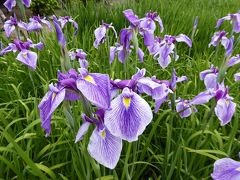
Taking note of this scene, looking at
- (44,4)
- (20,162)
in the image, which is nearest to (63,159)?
(20,162)

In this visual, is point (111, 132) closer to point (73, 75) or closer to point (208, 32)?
point (73, 75)

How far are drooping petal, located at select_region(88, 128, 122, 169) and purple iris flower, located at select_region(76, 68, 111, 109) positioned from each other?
4.9 inches

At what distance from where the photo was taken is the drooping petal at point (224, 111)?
138 centimetres

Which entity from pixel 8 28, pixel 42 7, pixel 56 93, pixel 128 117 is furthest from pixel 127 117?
pixel 42 7

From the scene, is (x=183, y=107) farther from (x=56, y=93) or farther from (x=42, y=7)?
(x=42, y=7)

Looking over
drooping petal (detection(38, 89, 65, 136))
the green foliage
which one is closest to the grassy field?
drooping petal (detection(38, 89, 65, 136))

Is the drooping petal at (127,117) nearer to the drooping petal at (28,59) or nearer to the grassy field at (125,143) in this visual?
the grassy field at (125,143)

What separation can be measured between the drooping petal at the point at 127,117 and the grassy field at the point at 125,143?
263 mm

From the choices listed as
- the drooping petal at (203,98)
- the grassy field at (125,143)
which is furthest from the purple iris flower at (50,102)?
the drooping petal at (203,98)

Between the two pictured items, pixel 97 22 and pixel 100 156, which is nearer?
pixel 100 156

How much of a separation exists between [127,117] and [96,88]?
135 mm

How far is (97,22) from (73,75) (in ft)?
11.2

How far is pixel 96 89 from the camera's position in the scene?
88cm

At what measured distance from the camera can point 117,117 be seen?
3.01 feet
